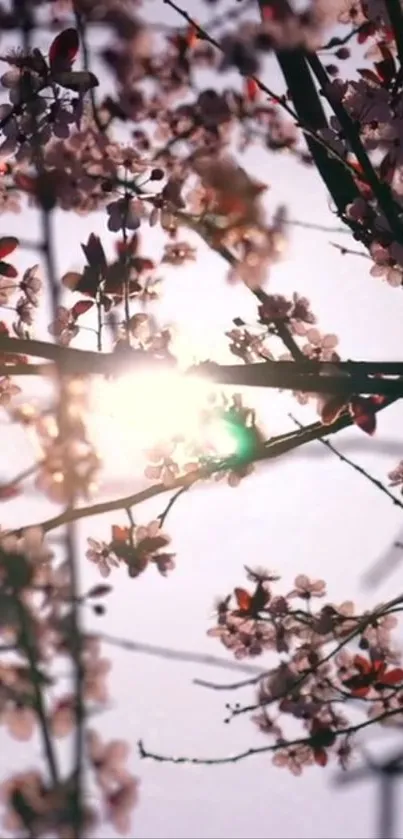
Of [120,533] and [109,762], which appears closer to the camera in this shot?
[109,762]

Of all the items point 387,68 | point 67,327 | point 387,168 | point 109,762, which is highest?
point 387,68

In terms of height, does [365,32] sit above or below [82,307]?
above

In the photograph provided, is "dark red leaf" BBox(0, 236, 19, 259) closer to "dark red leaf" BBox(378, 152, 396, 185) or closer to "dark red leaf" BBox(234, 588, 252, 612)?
"dark red leaf" BBox(378, 152, 396, 185)

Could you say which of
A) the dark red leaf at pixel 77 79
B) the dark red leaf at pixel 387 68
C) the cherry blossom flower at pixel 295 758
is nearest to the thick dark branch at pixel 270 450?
the dark red leaf at pixel 387 68

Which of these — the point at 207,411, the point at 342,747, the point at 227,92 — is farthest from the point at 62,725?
the point at 227,92

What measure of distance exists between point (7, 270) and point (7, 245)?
30 cm

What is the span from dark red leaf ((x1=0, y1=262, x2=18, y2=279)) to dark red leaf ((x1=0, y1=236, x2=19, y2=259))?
0.15 m

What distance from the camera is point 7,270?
4.69 m

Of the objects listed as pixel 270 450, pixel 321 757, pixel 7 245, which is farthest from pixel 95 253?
pixel 321 757

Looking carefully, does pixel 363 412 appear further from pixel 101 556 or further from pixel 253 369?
pixel 101 556

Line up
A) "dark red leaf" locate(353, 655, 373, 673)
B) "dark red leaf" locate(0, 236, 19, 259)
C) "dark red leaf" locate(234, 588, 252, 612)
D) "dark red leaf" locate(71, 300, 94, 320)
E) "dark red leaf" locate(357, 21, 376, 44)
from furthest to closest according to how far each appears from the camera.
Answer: "dark red leaf" locate(234, 588, 252, 612)
"dark red leaf" locate(353, 655, 373, 673)
"dark red leaf" locate(71, 300, 94, 320)
"dark red leaf" locate(357, 21, 376, 44)
"dark red leaf" locate(0, 236, 19, 259)

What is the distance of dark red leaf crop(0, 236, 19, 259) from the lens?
430 cm

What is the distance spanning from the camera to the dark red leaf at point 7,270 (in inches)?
183

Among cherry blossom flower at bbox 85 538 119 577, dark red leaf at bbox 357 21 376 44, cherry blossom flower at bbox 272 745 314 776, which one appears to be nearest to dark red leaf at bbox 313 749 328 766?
cherry blossom flower at bbox 272 745 314 776
